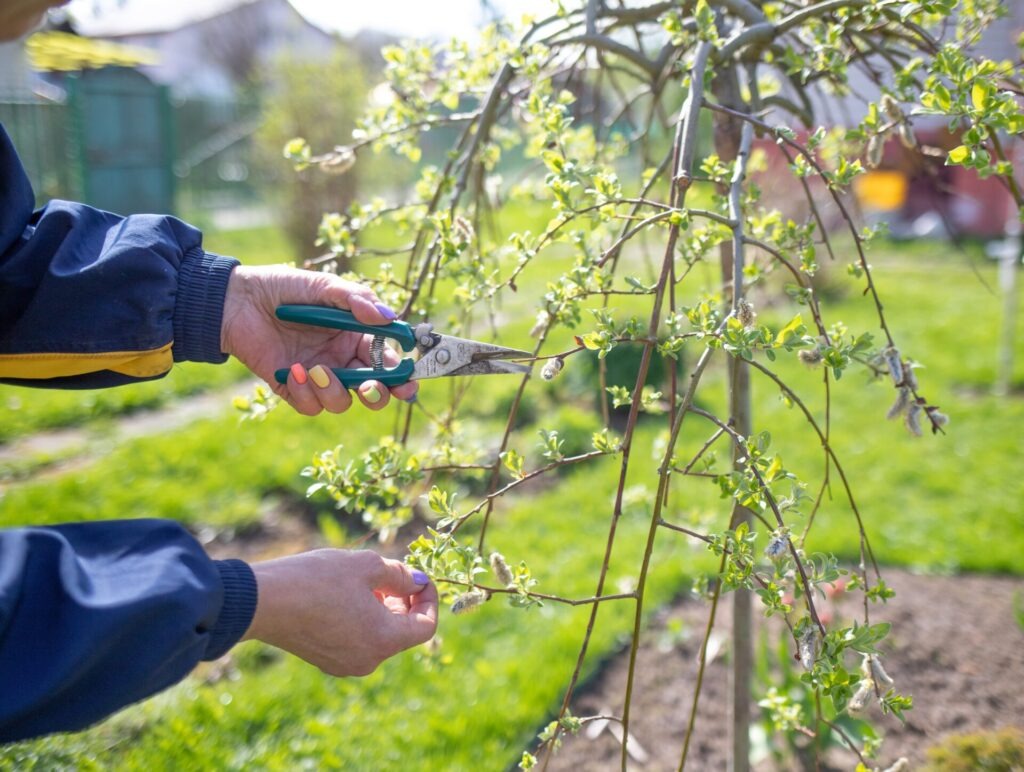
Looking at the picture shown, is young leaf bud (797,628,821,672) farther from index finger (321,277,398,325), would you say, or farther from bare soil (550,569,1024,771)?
bare soil (550,569,1024,771)

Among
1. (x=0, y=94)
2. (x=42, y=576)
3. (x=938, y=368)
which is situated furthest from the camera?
(x=0, y=94)

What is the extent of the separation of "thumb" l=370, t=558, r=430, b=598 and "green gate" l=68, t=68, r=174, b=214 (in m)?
10.8

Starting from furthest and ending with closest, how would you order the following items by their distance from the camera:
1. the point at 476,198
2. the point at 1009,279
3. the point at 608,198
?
the point at 1009,279 < the point at 476,198 < the point at 608,198

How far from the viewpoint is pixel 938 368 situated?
6219 millimetres

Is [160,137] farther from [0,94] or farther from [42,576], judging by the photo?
[42,576]

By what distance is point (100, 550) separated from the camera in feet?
3.96

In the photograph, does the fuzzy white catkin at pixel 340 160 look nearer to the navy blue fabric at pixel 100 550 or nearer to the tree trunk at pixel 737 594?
the navy blue fabric at pixel 100 550

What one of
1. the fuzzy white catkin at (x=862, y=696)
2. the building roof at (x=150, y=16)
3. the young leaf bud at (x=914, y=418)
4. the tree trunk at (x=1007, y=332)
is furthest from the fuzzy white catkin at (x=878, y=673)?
the building roof at (x=150, y=16)

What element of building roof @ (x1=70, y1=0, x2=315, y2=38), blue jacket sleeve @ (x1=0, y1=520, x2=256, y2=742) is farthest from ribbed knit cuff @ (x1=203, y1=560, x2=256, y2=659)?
building roof @ (x1=70, y1=0, x2=315, y2=38)

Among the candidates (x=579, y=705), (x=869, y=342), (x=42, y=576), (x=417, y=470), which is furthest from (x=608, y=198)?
(x=579, y=705)

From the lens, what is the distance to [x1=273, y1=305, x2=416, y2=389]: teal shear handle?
165 centimetres

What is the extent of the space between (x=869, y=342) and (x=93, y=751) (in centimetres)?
214

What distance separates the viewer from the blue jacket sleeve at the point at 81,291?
1508 mm

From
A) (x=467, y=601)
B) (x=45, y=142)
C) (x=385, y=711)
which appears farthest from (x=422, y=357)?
(x=45, y=142)
